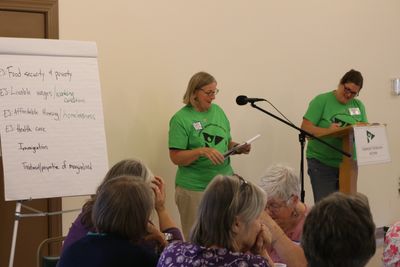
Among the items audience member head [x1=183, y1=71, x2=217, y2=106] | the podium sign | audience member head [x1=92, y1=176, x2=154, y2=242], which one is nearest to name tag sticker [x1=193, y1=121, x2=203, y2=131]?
audience member head [x1=183, y1=71, x2=217, y2=106]

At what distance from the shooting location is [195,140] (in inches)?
179

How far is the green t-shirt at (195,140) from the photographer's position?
4535 millimetres

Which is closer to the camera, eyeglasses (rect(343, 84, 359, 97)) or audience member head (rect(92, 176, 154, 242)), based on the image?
audience member head (rect(92, 176, 154, 242))

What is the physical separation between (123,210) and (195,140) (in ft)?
7.68

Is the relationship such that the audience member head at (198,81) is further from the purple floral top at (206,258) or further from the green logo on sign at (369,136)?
the purple floral top at (206,258)

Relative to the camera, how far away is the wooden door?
14.4ft

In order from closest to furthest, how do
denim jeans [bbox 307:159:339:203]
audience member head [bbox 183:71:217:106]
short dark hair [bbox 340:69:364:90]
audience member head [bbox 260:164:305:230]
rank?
audience member head [bbox 260:164:305:230] → audience member head [bbox 183:71:217:106] → short dark hair [bbox 340:69:364:90] → denim jeans [bbox 307:159:339:203]

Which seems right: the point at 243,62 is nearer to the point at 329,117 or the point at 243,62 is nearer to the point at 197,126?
the point at 329,117

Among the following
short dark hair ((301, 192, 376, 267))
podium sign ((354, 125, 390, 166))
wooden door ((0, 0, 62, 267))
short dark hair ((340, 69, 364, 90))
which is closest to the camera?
short dark hair ((301, 192, 376, 267))

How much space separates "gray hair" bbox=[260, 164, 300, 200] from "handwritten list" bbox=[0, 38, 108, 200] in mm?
1405

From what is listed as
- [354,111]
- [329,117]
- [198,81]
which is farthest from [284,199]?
[354,111]

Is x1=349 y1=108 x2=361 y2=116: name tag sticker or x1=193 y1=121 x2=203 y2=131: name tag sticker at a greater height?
x1=349 y1=108 x2=361 y2=116: name tag sticker

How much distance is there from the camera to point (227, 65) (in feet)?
17.8

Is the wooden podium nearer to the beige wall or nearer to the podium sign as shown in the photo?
→ the podium sign
